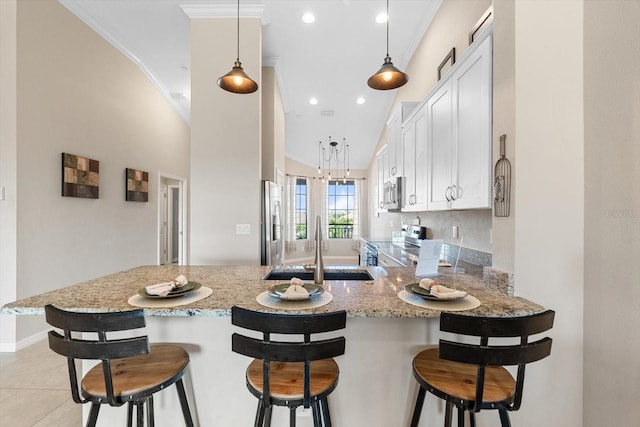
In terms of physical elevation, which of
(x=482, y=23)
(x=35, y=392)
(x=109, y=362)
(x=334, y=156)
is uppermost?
(x=334, y=156)

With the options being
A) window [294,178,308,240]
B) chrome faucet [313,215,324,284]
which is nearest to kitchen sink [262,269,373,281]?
chrome faucet [313,215,324,284]

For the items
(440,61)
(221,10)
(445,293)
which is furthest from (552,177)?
(221,10)

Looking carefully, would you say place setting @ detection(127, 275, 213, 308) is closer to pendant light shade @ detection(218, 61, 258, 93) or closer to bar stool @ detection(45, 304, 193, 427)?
bar stool @ detection(45, 304, 193, 427)

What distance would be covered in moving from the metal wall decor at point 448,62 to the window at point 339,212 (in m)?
5.66

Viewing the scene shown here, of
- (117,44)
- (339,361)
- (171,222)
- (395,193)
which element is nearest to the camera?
(339,361)

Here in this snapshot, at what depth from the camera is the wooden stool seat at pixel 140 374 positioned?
1.13 meters

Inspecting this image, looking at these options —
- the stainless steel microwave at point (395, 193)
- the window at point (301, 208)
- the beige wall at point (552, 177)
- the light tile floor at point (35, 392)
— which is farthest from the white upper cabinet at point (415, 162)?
the window at point (301, 208)

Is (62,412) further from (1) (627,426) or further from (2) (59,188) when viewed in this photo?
(1) (627,426)

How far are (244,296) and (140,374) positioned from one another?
522 mm

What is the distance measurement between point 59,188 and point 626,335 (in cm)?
476

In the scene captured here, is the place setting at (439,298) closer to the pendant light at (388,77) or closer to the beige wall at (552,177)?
the beige wall at (552,177)

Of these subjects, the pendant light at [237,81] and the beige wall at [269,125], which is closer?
the pendant light at [237,81]

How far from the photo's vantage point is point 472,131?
5.93 feet

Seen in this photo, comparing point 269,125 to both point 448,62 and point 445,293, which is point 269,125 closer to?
point 448,62
